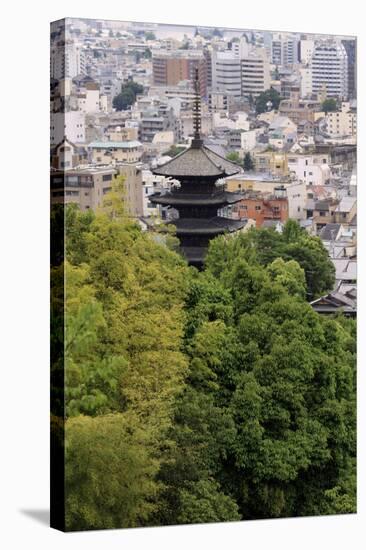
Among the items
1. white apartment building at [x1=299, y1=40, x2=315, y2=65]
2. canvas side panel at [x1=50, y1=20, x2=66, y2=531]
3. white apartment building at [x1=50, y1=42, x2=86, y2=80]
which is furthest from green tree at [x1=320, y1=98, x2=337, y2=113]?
canvas side panel at [x1=50, y1=20, x2=66, y2=531]

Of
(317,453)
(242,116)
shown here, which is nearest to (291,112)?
(242,116)

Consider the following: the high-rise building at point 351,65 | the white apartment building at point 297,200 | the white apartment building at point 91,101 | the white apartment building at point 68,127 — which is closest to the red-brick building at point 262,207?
the white apartment building at point 297,200

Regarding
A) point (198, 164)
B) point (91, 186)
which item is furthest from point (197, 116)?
point (91, 186)

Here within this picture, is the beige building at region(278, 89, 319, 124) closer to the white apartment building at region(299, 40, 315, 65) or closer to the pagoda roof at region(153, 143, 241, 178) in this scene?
the white apartment building at region(299, 40, 315, 65)

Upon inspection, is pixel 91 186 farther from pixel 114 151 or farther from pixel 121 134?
pixel 121 134

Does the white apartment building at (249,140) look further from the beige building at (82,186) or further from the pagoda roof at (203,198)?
the beige building at (82,186)

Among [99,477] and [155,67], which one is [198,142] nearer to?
[155,67]
